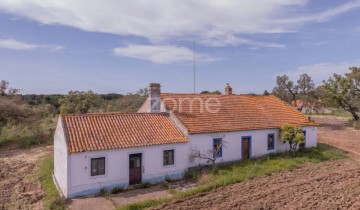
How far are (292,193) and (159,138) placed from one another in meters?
7.43

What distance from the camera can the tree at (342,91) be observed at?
→ 39469mm

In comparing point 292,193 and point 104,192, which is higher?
point 292,193

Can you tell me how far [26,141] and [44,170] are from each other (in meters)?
12.1

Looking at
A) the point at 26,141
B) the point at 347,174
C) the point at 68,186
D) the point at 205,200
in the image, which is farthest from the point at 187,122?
the point at 26,141

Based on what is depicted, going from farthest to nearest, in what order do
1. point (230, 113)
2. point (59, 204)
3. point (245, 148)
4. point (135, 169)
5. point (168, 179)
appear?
point (230, 113) → point (245, 148) → point (168, 179) → point (135, 169) → point (59, 204)

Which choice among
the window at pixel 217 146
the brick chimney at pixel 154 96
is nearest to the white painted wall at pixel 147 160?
the window at pixel 217 146

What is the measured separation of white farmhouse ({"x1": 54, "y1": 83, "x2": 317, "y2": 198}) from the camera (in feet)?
47.7

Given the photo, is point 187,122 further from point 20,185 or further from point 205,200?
point 20,185

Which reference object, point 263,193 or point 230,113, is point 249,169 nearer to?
point 263,193

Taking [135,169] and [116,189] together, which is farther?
[135,169]

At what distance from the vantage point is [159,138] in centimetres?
1675

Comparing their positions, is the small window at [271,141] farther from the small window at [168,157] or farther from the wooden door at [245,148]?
the small window at [168,157]

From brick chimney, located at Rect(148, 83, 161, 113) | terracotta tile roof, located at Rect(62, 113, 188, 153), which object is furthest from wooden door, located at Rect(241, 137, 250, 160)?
brick chimney, located at Rect(148, 83, 161, 113)

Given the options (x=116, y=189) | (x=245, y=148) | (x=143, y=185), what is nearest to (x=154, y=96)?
(x=143, y=185)
